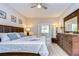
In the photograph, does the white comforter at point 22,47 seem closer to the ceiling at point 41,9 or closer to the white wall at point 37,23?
the ceiling at point 41,9

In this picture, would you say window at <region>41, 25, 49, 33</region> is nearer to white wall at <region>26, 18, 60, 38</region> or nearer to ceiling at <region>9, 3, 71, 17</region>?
white wall at <region>26, 18, 60, 38</region>

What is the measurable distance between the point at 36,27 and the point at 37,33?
542 mm

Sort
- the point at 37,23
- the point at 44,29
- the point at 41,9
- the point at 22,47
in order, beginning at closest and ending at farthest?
the point at 22,47 < the point at 41,9 < the point at 37,23 < the point at 44,29

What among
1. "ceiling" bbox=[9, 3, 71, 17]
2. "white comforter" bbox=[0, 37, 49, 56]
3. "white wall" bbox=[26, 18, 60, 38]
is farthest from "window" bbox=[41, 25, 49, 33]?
"white comforter" bbox=[0, 37, 49, 56]

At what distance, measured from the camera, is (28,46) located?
3695 millimetres

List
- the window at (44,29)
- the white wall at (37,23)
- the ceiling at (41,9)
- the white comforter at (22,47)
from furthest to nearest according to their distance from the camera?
1. the window at (44,29)
2. the white wall at (37,23)
3. the ceiling at (41,9)
4. the white comforter at (22,47)

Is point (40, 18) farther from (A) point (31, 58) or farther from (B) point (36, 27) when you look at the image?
(A) point (31, 58)

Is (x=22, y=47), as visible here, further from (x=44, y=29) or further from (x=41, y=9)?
(x=44, y=29)

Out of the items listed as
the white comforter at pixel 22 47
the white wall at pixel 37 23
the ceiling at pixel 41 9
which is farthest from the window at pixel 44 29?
the white comforter at pixel 22 47

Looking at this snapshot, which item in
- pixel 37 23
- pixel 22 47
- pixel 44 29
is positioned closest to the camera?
pixel 22 47

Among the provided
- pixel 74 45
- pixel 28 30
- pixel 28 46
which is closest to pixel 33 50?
pixel 28 46

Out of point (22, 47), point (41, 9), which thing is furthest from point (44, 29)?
point (22, 47)

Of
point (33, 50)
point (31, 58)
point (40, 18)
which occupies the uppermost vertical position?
point (40, 18)

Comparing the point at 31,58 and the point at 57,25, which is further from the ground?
the point at 57,25
